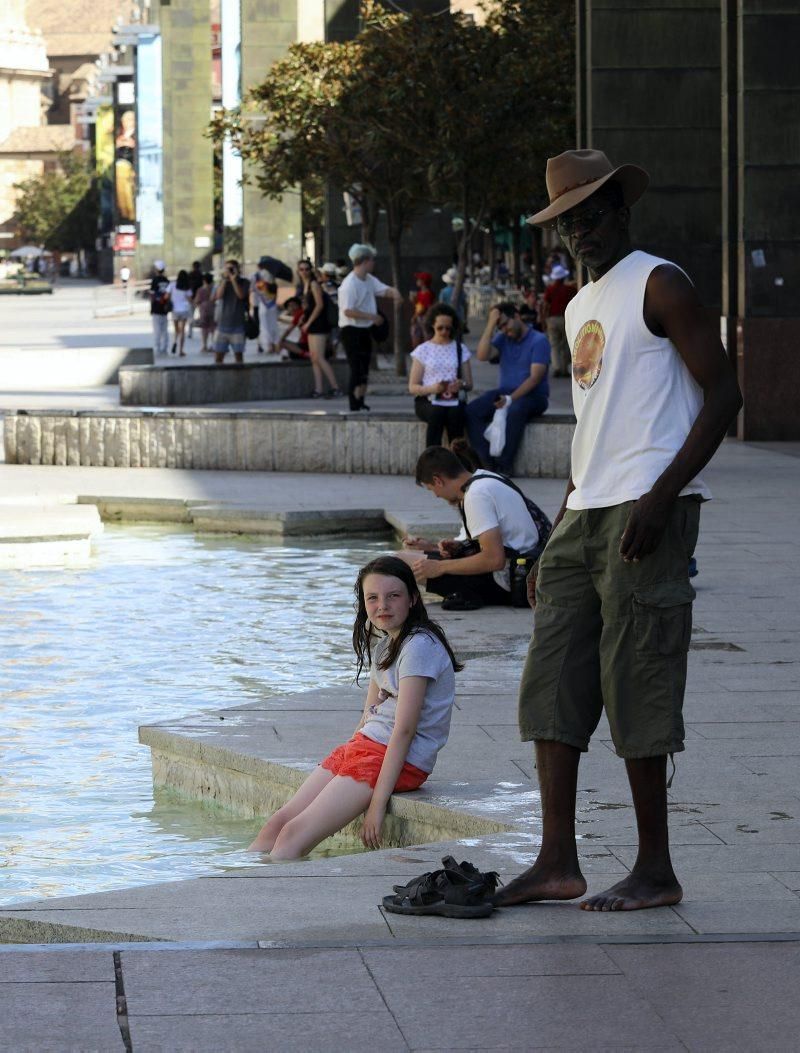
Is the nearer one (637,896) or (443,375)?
(637,896)

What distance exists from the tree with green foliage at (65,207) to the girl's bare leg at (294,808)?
118m

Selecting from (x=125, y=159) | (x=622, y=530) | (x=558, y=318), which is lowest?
(x=622, y=530)

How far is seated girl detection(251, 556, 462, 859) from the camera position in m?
5.88

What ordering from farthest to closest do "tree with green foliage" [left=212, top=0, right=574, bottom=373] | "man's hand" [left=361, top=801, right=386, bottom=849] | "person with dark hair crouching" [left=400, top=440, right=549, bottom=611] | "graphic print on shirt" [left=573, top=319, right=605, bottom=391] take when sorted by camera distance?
1. "tree with green foliage" [left=212, top=0, right=574, bottom=373]
2. "person with dark hair crouching" [left=400, top=440, right=549, bottom=611]
3. "man's hand" [left=361, top=801, right=386, bottom=849]
4. "graphic print on shirt" [left=573, top=319, right=605, bottom=391]

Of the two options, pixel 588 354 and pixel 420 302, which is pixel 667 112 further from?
pixel 588 354

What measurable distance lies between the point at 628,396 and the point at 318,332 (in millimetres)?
19210

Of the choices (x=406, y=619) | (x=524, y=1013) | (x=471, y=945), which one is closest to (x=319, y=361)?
(x=406, y=619)

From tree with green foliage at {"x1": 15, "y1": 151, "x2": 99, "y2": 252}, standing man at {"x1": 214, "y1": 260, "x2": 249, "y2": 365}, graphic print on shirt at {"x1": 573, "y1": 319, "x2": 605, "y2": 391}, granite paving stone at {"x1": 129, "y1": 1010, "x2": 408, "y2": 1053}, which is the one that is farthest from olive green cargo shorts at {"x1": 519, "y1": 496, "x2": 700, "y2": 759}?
tree with green foliage at {"x1": 15, "y1": 151, "x2": 99, "y2": 252}

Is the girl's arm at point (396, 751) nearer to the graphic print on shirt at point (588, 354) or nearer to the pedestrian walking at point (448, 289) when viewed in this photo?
the graphic print on shirt at point (588, 354)

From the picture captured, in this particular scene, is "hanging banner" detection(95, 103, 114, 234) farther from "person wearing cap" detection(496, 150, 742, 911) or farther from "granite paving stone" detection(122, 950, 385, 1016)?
"granite paving stone" detection(122, 950, 385, 1016)

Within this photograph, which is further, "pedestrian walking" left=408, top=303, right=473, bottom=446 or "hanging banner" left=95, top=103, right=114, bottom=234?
"hanging banner" left=95, top=103, right=114, bottom=234

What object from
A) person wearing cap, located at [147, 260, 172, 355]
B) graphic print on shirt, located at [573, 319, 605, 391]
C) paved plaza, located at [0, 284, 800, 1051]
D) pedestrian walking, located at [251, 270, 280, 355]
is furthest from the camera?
pedestrian walking, located at [251, 270, 280, 355]

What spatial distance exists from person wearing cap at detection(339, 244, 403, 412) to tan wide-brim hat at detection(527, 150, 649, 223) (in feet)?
52.9

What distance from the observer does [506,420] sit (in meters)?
15.4
